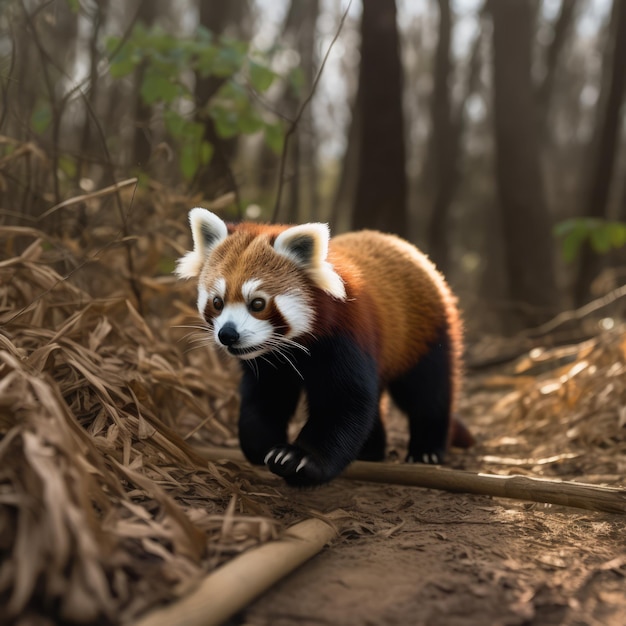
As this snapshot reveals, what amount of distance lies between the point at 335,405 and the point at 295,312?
0.46m

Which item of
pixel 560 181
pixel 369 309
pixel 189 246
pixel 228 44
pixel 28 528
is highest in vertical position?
pixel 560 181

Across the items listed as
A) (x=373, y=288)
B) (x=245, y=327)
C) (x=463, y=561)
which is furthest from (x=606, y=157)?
(x=463, y=561)

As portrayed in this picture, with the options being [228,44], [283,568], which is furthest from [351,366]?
[228,44]

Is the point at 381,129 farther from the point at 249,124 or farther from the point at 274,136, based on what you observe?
the point at 249,124

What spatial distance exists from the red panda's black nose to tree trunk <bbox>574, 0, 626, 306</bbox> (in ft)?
23.8

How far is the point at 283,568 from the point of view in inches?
87.0

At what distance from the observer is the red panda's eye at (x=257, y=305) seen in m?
2.91

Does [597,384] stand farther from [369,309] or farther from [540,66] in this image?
[540,66]

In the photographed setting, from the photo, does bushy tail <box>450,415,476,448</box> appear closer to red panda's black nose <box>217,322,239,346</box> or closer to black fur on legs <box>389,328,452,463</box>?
black fur on legs <box>389,328,452,463</box>

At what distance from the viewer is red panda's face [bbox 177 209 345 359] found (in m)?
2.86

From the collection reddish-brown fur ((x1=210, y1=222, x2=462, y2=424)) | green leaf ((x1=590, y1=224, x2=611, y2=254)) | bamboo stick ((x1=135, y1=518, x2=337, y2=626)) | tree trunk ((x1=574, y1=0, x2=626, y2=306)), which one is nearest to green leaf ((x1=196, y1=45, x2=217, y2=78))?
reddish-brown fur ((x1=210, y1=222, x2=462, y2=424))

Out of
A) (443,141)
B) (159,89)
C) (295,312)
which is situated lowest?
(295,312)

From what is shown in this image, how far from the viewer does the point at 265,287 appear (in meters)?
2.92

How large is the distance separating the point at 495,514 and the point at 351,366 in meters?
0.87
